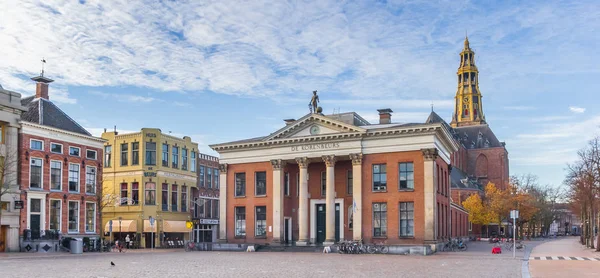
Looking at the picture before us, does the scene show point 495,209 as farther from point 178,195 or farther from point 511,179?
point 178,195

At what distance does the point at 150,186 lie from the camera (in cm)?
6366

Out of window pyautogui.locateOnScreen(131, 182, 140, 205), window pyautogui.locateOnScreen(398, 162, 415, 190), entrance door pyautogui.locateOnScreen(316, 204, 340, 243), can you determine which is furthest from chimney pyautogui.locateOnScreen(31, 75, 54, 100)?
window pyautogui.locateOnScreen(398, 162, 415, 190)

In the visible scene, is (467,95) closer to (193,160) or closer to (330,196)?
(193,160)

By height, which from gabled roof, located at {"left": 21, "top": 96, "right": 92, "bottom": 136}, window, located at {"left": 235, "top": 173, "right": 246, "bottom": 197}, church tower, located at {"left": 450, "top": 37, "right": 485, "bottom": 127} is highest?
church tower, located at {"left": 450, "top": 37, "right": 485, "bottom": 127}

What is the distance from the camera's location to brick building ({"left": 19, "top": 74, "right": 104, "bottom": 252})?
164ft

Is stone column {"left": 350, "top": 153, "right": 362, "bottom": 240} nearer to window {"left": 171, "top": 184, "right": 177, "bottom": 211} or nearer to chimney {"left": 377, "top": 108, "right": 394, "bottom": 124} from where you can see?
chimney {"left": 377, "top": 108, "right": 394, "bottom": 124}

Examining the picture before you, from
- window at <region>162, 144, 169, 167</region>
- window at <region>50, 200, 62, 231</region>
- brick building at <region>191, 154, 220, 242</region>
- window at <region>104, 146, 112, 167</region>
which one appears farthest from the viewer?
brick building at <region>191, 154, 220, 242</region>

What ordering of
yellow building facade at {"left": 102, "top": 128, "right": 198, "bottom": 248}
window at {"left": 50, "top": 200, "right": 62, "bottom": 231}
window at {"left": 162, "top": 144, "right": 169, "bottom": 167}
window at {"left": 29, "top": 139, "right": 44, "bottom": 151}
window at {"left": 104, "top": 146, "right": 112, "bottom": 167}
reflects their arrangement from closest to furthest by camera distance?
window at {"left": 29, "top": 139, "right": 44, "bottom": 151}
window at {"left": 50, "top": 200, "right": 62, "bottom": 231}
yellow building facade at {"left": 102, "top": 128, "right": 198, "bottom": 248}
window at {"left": 162, "top": 144, "right": 169, "bottom": 167}
window at {"left": 104, "top": 146, "right": 112, "bottom": 167}

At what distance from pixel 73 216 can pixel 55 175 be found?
13.8 feet

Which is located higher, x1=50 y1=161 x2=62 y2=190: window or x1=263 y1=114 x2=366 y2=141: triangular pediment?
x1=263 y1=114 x2=366 y2=141: triangular pediment

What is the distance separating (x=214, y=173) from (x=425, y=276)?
174 feet

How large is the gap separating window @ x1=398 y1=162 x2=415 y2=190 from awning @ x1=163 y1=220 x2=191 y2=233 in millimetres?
26924

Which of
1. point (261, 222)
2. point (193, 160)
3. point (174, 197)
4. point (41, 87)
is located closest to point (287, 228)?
point (261, 222)

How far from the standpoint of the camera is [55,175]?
175ft
